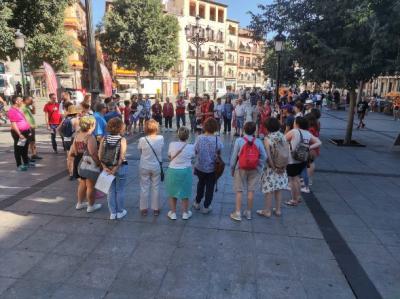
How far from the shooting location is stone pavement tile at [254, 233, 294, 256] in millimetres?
3987

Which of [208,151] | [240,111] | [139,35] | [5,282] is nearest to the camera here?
[5,282]

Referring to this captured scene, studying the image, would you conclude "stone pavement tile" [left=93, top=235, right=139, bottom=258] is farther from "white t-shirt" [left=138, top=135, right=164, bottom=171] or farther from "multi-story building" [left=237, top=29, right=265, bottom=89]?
"multi-story building" [left=237, top=29, right=265, bottom=89]

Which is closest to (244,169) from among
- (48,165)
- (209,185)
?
(209,185)

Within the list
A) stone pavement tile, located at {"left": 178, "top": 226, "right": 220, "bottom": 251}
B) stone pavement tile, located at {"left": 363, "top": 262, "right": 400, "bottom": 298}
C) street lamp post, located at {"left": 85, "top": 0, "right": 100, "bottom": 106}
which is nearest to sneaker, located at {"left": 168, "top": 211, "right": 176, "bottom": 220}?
stone pavement tile, located at {"left": 178, "top": 226, "right": 220, "bottom": 251}

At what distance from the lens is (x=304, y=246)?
13.6 feet

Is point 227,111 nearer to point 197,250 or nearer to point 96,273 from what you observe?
point 197,250

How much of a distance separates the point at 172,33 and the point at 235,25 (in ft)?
113

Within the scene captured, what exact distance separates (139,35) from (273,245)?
31.5m

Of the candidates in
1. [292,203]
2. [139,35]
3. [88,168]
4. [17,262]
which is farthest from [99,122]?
[139,35]

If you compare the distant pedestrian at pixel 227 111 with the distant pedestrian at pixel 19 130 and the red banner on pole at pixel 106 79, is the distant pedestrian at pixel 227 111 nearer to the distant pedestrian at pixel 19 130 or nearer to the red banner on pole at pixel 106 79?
the red banner on pole at pixel 106 79

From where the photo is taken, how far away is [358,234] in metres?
4.56

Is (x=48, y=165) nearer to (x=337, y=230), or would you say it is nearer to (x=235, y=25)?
(x=337, y=230)

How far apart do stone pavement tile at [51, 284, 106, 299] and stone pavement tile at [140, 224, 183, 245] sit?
1.10 m

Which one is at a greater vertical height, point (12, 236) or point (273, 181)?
point (273, 181)
